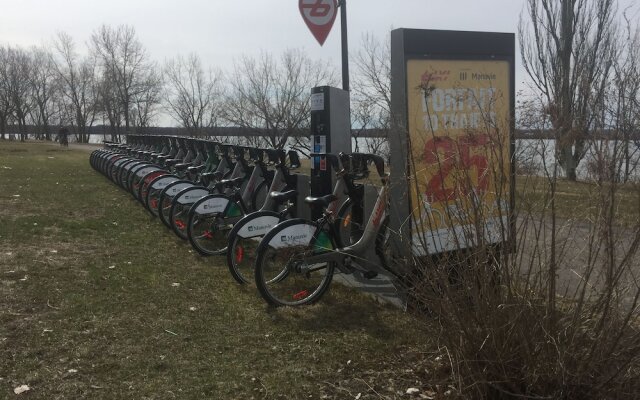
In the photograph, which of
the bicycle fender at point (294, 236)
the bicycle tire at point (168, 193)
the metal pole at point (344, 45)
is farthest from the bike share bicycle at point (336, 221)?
the bicycle tire at point (168, 193)

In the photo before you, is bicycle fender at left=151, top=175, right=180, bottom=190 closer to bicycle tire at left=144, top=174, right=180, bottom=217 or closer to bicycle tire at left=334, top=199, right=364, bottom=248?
bicycle tire at left=144, top=174, right=180, bottom=217

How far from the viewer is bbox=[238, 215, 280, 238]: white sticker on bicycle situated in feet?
14.8

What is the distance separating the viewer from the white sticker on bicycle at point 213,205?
5617mm

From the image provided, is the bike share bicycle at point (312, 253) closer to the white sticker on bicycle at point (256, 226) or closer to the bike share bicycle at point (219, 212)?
the white sticker on bicycle at point (256, 226)

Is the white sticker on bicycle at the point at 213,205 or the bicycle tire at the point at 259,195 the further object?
the bicycle tire at the point at 259,195

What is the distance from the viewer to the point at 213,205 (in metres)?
5.70

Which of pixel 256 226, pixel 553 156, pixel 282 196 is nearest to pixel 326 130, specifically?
pixel 282 196

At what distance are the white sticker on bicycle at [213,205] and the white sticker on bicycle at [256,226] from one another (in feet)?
3.88

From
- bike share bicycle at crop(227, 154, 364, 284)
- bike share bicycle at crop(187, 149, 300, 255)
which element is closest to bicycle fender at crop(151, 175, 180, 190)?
bike share bicycle at crop(187, 149, 300, 255)

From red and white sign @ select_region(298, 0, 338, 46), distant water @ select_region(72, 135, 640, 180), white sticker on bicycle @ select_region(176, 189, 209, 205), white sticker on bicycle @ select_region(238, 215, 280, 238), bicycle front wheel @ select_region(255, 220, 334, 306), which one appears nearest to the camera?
distant water @ select_region(72, 135, 640, 180)

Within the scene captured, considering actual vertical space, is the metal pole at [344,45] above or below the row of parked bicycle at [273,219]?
above

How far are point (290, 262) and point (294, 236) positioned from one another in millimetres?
193

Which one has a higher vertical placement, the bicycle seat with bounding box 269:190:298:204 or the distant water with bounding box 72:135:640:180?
the distant water with bounding box 72:135:640:180

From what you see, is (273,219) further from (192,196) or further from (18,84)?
(18,84)
